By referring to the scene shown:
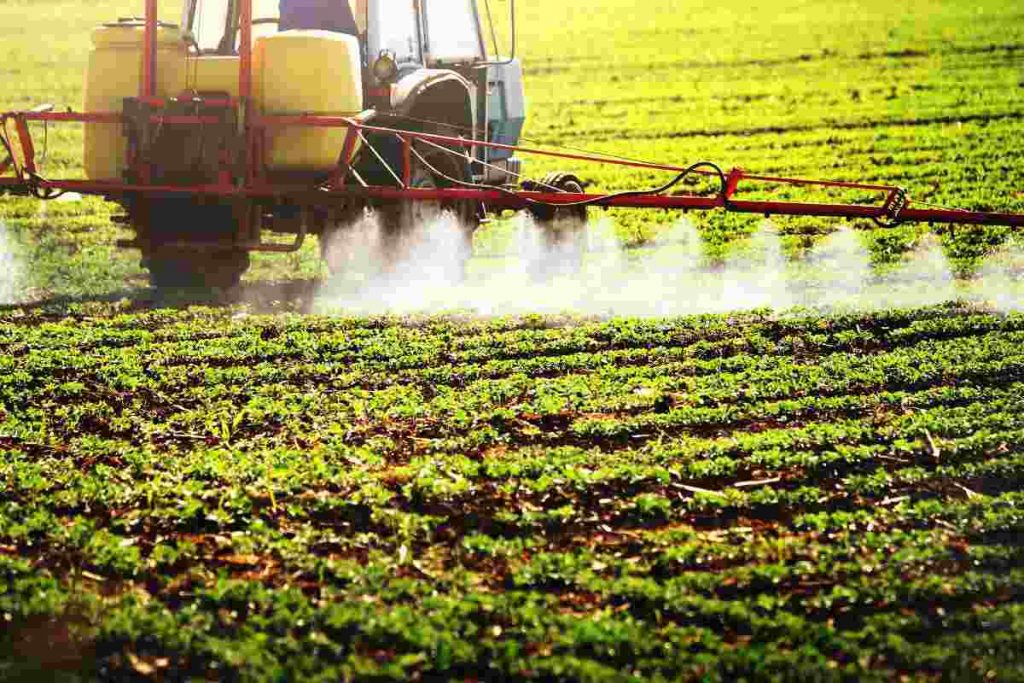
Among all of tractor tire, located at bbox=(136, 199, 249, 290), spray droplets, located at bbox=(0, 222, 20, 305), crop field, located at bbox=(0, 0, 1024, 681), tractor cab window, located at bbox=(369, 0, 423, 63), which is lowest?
crop field, located at bbox=(0, 0, 1024, 681)

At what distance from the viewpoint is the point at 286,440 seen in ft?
20.8

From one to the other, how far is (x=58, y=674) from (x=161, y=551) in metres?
0.87

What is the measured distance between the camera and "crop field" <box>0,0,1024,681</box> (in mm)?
4289

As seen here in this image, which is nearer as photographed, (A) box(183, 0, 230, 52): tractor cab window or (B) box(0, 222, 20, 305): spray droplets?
(A) box(183, 0, 230, 52): tractor cab window

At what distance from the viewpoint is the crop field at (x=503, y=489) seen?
4289 millimetres

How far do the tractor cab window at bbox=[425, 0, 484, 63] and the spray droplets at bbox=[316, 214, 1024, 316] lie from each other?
4.71 feet

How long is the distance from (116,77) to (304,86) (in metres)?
1.59

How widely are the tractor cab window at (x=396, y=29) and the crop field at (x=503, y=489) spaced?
78.4 inches

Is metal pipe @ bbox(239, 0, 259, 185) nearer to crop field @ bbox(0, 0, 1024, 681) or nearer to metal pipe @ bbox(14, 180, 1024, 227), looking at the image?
metal pipe @ bbox(14, 180, 1024, 227)

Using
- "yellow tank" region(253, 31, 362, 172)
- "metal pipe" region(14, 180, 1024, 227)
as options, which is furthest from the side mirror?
"metal pipe" region(14, 180, 1024, 227)

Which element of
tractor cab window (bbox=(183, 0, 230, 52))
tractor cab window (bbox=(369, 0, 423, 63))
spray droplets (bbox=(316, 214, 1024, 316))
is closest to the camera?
spray droplets (bbox=(316, 214, 1024, 316))

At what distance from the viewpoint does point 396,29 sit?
387 inches

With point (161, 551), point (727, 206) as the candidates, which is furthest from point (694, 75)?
point (161, 551)

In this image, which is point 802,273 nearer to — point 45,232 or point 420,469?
point 420,469
